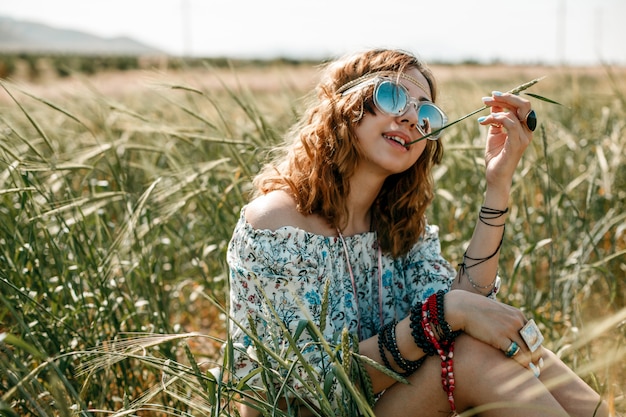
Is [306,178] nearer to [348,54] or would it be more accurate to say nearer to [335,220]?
[335,220]

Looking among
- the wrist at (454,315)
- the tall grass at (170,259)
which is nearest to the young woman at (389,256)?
the wrist at (454,315)

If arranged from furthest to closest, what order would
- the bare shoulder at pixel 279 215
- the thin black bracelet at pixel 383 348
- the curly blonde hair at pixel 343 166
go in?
the curly blonde hair at pixel 343 166, the bare shoulder at pixel 279 215, the thin black bracelet at pixel 383 348

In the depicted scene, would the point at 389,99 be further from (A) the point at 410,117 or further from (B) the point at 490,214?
(B) the point at 490,214

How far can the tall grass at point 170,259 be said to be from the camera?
1.18 metres

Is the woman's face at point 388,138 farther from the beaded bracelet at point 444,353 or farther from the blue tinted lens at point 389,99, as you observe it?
the beaded bracelet at point 444,353

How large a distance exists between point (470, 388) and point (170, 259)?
1.31 metres

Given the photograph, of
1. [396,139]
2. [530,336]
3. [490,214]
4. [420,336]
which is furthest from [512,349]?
[396,139]

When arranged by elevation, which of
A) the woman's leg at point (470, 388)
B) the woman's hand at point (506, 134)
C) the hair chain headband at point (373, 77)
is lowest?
the woman's leg at point (470, 388)

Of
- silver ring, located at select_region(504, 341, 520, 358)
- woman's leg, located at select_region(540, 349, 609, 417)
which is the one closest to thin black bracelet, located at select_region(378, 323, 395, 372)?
silver ring, located at select_region(504, 341, 520, 358)

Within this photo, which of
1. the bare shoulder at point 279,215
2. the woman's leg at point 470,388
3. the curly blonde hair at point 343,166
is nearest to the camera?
the woman's leg at point 470,388

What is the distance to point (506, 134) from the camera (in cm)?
170

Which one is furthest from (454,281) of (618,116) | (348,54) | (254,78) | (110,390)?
(254,78)

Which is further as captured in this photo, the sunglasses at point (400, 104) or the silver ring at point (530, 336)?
the sunglasses at point (400, 104)

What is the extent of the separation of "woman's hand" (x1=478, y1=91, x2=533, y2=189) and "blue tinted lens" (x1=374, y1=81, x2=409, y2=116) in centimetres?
21
